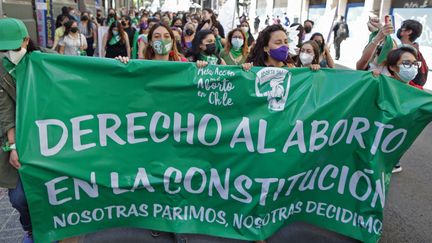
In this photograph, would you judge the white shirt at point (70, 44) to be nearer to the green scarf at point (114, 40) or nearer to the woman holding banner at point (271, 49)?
the green scarf at point (114, 40)

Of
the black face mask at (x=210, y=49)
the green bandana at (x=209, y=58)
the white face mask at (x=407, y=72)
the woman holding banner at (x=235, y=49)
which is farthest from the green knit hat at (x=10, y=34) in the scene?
the woman holding banner at (x=235, y=49)

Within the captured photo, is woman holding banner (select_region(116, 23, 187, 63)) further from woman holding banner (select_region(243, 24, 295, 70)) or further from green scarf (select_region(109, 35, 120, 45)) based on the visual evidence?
green scarf (select_region(109, 35, 120, 45))

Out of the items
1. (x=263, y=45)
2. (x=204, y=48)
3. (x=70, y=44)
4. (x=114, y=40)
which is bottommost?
(x=70, y=44)

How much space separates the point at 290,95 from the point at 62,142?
5.00 feet

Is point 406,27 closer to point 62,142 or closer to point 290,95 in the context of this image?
point 290,95

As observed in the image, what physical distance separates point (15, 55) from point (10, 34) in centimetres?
14

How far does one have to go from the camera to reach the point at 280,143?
275 cm

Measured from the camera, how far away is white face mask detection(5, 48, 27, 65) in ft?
8.11

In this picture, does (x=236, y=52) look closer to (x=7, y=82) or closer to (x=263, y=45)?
(x=263, y=45)

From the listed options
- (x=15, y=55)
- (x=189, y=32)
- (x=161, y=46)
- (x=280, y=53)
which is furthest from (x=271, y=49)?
(x=189, y=32)

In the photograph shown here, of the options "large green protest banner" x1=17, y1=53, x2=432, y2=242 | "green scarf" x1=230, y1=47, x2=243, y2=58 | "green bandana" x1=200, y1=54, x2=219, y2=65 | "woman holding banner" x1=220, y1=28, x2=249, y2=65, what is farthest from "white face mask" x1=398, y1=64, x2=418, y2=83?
"green scarf" x1=230, y1=47, x2=243, y2=58

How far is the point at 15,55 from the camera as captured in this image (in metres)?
2.48

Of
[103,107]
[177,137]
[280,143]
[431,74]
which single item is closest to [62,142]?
[103,107]

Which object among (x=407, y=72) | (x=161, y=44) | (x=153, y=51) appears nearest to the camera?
(x=407, y=72)
